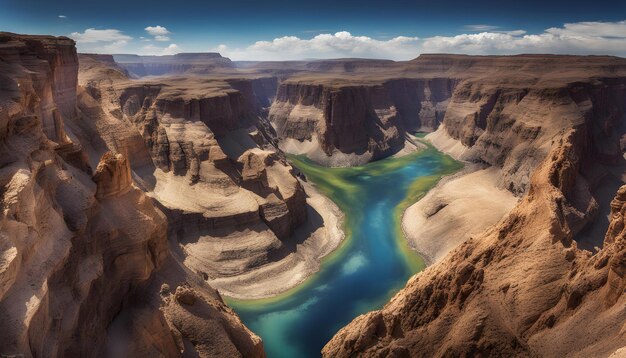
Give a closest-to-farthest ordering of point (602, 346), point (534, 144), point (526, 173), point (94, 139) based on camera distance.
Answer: point (602, 346) → point (94, 139) → point (526, 173) → point (534, 144)

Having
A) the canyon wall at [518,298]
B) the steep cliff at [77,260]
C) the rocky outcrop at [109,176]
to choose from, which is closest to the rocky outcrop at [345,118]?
the canyon wall at [518,298]

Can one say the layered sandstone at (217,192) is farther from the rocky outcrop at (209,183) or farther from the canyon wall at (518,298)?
the canyon wall at (518,298)

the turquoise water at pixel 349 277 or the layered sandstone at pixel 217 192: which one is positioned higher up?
the layered sandstone at pixel 217 192

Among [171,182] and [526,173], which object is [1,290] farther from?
[526,173]

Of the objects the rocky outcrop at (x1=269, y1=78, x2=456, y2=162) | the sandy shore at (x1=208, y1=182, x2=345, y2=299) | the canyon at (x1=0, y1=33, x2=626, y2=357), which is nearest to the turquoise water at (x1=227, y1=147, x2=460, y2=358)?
the sandy shore at (x1=208, y1=182, x2=345, y2=299)

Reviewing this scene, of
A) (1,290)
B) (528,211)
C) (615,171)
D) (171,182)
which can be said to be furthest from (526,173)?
(1,290)

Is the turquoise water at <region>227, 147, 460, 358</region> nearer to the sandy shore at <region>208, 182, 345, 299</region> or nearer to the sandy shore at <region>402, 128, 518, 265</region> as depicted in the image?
the sandy shore at <region>208, 182, 345, 299</region>
